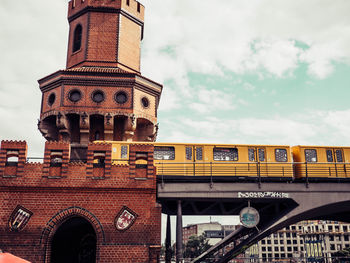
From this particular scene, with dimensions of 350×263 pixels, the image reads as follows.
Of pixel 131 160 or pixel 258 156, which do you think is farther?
pixel 258 156

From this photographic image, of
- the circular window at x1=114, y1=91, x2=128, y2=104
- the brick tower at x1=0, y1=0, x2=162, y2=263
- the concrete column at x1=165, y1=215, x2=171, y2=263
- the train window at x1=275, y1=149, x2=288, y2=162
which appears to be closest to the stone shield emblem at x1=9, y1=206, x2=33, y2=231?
the brick tower at x1=0, y1=0, x2=162, y2=263

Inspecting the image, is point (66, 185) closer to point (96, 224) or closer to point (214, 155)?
point (96, 224)

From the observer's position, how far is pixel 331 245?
116625mm

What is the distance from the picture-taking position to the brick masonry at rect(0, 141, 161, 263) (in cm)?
1655

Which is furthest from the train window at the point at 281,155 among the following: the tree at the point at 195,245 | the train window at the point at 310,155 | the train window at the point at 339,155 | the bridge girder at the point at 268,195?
the tree at the point at 195,245

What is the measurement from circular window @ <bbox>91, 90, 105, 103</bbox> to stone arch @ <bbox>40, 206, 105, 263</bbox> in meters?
11.3

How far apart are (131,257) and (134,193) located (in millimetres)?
2982

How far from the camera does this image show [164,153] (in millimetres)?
21156

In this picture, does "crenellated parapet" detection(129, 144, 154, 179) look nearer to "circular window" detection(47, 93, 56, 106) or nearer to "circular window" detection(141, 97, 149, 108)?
"circular window" detection(141, 97, 149, 108)

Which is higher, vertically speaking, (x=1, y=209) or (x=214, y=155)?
(x=214, y=155)

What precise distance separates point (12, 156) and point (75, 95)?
9.94m

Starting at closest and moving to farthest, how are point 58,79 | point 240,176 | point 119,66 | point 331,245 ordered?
point 240,176 < point 58,79 < point 119,66 < point 331,245

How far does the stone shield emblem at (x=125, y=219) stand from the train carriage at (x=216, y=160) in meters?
3.95

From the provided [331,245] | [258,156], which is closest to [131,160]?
[258,156]
